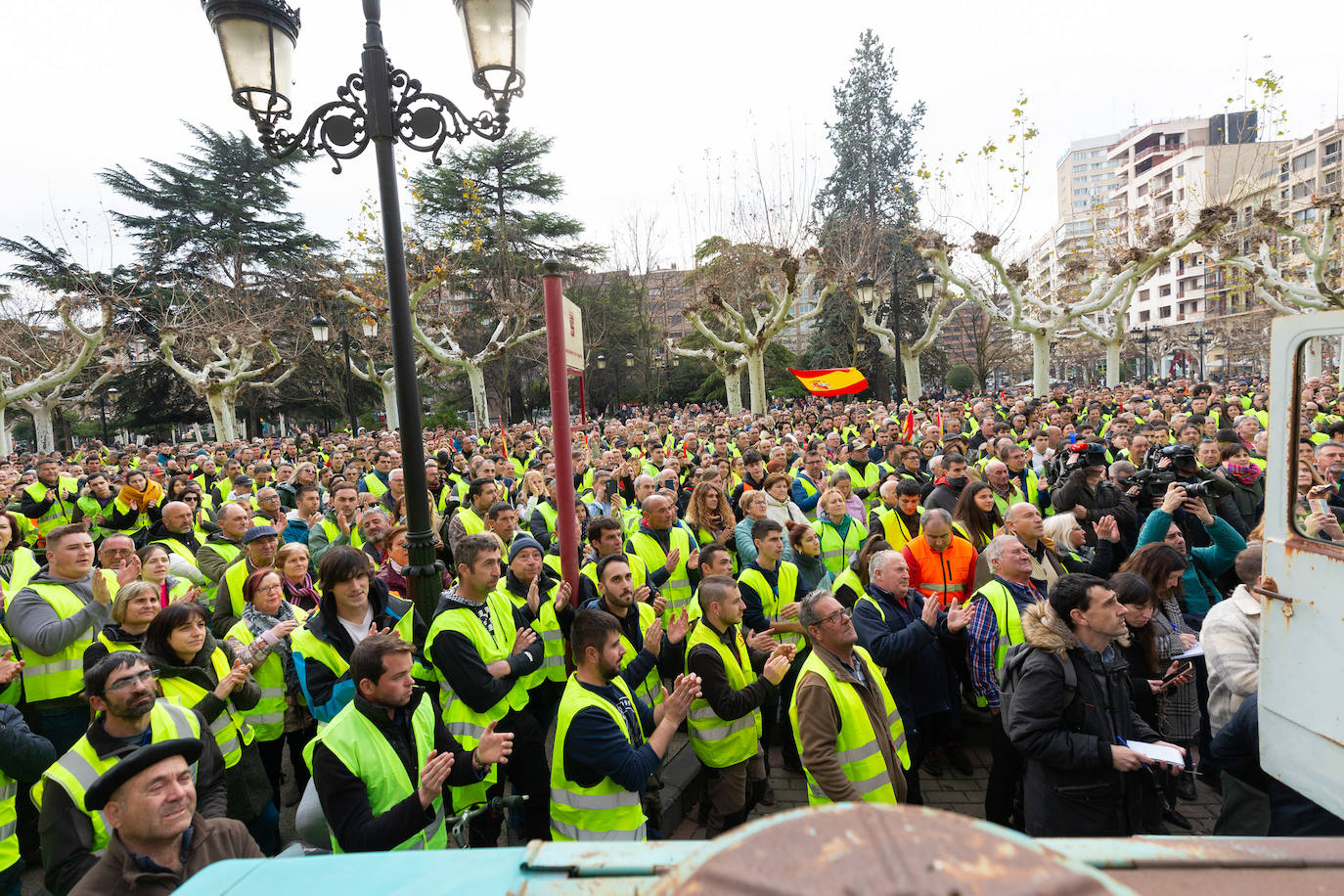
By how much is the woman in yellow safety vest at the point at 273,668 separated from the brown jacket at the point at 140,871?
1705 millimetres

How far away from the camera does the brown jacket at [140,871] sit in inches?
84.7

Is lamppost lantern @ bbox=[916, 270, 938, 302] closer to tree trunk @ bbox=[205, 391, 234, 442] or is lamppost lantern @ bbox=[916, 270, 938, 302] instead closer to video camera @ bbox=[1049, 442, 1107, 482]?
video camera @ bbox=[1049, 442, 1107, 482]

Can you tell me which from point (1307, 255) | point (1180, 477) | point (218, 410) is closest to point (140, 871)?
point (1180, 477)

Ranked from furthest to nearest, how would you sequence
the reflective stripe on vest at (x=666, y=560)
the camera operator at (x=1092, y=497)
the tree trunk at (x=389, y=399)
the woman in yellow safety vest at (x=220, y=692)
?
the tree trunk at (x=389, y=399) < the camera operator at (x=1092, y=497) < the reflective stripe on vest at (x=666, y=560) < the woman in yellow safety vest at (x=220, y=692)

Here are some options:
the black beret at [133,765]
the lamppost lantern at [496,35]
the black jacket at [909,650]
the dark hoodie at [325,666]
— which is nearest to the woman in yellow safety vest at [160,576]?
the dark hoodie at [325,666]

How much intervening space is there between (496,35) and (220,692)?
3853 mm

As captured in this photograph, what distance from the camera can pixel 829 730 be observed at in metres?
3.26

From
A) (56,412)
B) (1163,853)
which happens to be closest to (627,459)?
(1163,853)

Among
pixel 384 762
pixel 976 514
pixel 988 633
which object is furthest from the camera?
pixel 976 514

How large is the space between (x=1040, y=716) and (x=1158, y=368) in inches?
3147

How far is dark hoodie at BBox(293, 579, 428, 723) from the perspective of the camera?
369 centimetres

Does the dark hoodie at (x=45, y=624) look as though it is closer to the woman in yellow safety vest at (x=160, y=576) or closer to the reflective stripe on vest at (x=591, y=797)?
the woman in yellow safety vest at (x=160, y=576)

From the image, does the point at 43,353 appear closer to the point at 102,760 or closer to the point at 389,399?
the point at 389,399

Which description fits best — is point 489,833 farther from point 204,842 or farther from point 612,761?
point 204,842
